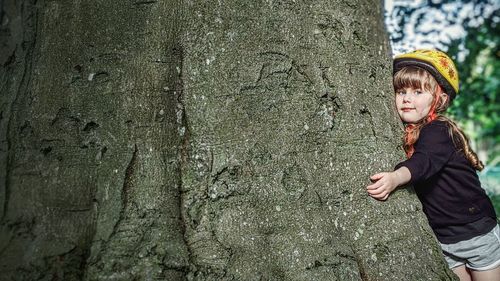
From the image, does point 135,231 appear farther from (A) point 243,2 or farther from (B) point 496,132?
(B) point 496,132

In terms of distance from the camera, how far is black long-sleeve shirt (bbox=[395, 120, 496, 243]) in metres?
2.22

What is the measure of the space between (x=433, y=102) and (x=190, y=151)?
5.04 feet

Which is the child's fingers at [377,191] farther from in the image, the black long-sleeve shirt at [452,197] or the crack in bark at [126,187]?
the crack in bark at [126,187]

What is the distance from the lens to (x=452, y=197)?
2311mm

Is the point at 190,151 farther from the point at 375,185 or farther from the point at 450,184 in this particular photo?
the point at 450,184

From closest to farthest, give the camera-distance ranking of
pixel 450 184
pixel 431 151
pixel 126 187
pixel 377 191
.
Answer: pixel 126 187
pixel 377 191
pixel 431 151
pixel 450 184

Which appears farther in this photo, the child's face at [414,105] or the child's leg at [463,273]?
the child's leg at [463,273]

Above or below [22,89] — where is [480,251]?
below

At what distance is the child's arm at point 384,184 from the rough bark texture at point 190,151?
0.11 feet

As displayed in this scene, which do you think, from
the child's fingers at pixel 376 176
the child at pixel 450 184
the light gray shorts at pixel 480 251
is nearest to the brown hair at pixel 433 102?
the child at pixel 450 184

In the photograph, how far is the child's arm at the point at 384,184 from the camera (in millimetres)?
1781

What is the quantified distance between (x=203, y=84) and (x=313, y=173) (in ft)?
1.97

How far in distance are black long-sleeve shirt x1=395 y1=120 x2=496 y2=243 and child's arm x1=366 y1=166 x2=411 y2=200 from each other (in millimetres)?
458

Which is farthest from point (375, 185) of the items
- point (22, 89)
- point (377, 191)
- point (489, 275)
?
point (22, 89)
